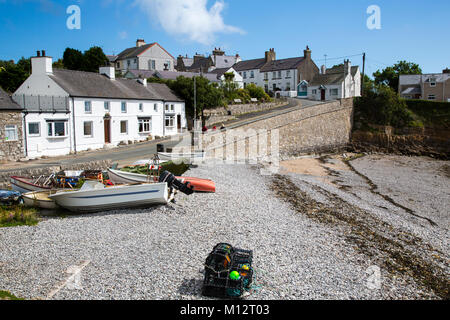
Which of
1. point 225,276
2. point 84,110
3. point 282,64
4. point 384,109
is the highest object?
point 282,64

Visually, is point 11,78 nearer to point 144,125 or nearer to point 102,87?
point 102,87

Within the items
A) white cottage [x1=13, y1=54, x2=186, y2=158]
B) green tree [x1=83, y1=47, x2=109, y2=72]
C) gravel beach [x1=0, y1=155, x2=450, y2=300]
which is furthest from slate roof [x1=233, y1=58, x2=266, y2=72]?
gravel beach [x1=0, y1=155, x2=450, y2=300]

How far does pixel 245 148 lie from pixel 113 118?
11341 millimetres

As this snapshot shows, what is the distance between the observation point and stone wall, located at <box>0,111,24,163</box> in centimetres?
2323

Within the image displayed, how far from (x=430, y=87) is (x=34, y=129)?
53.5 metres

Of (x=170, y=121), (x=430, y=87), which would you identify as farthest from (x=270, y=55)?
(x=170, y=121)

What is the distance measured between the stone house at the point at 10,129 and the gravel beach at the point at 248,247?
1255 centimetres

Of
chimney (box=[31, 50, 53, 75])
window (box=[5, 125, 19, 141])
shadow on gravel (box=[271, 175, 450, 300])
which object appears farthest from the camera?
chimney (box=[31, 50, 53, 75])

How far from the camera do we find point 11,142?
23.7 m

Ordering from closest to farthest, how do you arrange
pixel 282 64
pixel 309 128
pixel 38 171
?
1. pixel 38 171
2. pixel 309 128
3. pixel 282 64

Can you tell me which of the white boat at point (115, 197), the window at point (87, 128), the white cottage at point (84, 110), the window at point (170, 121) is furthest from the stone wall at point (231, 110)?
the white boat at point (115, 197)

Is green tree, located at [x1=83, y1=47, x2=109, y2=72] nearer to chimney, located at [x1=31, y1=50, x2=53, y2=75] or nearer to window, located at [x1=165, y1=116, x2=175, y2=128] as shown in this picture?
window, located at [x1=165, y1=116, x2=175, y2=128]

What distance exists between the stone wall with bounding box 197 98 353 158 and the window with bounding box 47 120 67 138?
35.4ft
